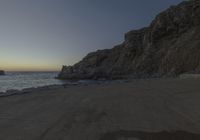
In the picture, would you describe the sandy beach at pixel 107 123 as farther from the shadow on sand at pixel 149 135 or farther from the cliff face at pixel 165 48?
the cliff face at pixel 165 48

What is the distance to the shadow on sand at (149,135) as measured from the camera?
458 centimetres

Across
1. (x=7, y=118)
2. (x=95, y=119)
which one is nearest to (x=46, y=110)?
(x=7, y=118)

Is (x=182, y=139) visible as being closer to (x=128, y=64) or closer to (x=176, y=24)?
(x=176, y=24)

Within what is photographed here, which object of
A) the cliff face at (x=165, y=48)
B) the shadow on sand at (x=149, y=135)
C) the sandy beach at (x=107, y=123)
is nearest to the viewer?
the shadow on sand at (x=149, y=135)

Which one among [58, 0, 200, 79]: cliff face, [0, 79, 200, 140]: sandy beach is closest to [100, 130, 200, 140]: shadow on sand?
[0, 79, 200, 140]: sandy beach

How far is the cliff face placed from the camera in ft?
162

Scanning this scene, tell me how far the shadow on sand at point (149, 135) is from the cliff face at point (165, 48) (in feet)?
142

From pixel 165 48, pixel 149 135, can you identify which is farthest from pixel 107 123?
pixel 165 48

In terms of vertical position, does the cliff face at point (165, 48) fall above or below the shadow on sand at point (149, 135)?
above

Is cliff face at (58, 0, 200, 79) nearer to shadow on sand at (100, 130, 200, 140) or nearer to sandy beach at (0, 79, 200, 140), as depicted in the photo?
sandy beach at (0, 79, 200, 140)

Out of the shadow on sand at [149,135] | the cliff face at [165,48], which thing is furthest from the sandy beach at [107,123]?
the cliff face at [165,48]

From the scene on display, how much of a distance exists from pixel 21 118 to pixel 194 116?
180 inches

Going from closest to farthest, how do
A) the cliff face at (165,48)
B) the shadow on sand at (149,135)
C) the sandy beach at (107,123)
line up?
1. the shadow on sand at (149,135)
2. the sandy beach at (107,123)
3. the cliff face at (165,48)

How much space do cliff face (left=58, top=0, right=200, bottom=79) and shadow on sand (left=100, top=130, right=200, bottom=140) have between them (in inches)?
1698
